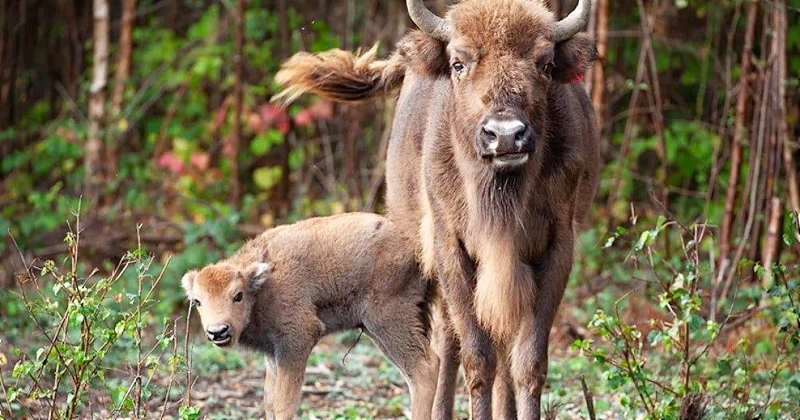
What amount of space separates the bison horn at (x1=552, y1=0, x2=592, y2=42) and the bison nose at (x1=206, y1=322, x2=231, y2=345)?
8.41 feet

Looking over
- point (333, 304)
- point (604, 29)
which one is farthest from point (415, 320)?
point (604, 29)

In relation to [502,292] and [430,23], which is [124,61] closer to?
[430,23]

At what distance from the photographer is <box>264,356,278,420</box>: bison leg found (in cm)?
788

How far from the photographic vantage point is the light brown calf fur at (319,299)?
308 inches

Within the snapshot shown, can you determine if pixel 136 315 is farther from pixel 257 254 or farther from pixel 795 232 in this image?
pixel 795 232

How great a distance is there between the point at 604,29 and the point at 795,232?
6.15m

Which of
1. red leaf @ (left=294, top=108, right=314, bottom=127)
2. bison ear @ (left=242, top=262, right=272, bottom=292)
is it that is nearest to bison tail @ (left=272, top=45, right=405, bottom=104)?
bison ear @ (left=242, top=262, right=272, bottom=292)

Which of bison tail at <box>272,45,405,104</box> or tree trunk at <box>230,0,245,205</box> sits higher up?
bison tail at <box>272,45,405,104</box>

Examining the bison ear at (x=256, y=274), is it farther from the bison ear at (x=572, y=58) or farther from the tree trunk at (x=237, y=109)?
the tree trunk at (x=237, y=109)

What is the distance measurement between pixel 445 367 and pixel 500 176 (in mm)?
1748

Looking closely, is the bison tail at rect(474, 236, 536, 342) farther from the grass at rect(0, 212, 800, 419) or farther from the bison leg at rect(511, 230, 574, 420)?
the grass at rect(0, 212, 800, 419)

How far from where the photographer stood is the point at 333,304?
26.8 ft

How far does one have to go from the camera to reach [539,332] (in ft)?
22.5

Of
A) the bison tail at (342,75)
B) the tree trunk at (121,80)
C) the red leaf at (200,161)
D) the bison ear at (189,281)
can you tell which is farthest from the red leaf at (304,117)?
the bison ear at (189,281)
